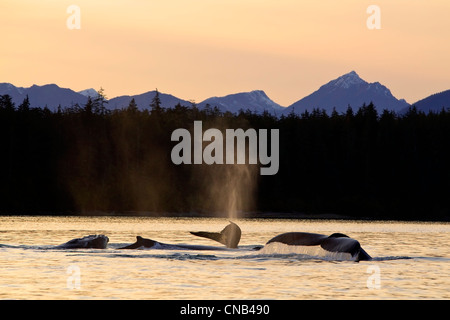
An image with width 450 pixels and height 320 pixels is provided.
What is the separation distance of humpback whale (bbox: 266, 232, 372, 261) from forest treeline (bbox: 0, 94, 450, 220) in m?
120

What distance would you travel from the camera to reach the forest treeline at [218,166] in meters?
162

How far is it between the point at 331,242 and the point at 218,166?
13725 cm

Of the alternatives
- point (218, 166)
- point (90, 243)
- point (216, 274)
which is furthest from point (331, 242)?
point (218, 166)

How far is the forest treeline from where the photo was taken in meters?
162

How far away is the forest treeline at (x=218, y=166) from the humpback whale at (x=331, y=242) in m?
120

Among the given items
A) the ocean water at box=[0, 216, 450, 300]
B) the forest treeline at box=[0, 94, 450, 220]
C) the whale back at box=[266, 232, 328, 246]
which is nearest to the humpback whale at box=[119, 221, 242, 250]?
the ocean water at box=[0, 216, 450, 300]

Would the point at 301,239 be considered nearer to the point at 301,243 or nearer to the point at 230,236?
the point at 301,243

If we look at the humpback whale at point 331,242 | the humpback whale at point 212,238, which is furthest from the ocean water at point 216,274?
the humpback whale at point 212,238
